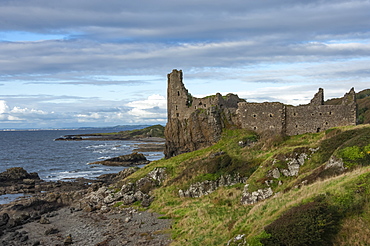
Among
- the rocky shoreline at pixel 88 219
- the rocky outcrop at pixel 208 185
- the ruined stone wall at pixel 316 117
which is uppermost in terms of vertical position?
the ruined stone wall at pixel 316 117

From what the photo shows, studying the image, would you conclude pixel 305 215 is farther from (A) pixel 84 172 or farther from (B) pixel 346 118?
(A) pixel 84 172

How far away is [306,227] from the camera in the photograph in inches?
746

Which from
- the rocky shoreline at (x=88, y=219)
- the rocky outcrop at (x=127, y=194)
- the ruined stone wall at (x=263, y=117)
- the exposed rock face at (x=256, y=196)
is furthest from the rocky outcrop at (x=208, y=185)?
the ruined stone wall at (x=263, y=117)

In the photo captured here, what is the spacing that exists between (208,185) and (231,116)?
59.5 ft

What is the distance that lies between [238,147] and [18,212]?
105 feet

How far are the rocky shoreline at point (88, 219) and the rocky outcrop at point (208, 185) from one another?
5.43m

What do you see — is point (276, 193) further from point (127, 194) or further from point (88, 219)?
point (127, 194)

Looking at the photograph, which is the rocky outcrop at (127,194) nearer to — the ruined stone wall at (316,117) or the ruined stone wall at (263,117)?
the ruined stone wall at (263,117)

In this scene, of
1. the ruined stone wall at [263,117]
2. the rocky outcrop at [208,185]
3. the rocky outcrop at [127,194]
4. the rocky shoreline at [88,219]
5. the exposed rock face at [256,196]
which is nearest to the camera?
the exposed rock face at [256,196]

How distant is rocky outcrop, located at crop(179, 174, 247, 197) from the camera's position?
42969mm

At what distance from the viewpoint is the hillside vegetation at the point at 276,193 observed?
63.3 ft

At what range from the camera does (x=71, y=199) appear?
54.8 metres

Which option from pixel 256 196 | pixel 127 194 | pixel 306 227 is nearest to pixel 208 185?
pixel 256 196

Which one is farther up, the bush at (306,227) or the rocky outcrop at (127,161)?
the bush at (306,227)
